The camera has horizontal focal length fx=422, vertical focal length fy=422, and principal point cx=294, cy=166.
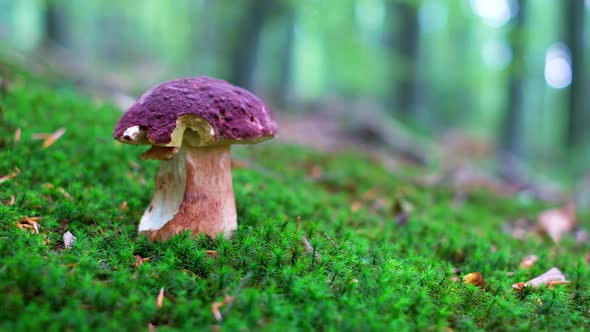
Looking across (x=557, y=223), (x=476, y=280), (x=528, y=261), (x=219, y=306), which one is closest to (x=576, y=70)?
(x=557, y=223)

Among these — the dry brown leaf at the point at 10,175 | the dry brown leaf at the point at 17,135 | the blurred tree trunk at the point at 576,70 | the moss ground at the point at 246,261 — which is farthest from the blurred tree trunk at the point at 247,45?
the blurred tree trunk at the point at 576,70

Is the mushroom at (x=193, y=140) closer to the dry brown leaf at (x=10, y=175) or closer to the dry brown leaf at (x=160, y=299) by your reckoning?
the dry brown leaf at (x=160, y=299)

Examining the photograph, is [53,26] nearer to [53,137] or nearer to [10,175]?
[53,137]

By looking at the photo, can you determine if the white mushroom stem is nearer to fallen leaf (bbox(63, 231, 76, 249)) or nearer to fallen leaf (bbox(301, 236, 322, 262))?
fallen leaf (bbox(63, 231, 76, 249))

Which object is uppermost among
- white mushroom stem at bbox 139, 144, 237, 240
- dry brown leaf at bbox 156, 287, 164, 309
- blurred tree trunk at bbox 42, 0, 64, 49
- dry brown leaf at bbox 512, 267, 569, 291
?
blurred tree trunk at bbox 42, 0, 64, 49

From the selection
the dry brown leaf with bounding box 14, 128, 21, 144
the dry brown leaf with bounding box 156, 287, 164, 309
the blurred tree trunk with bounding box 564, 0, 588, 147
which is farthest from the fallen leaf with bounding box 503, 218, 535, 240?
the blurred tree trunk with bounding box 564, 0, 588, 147
